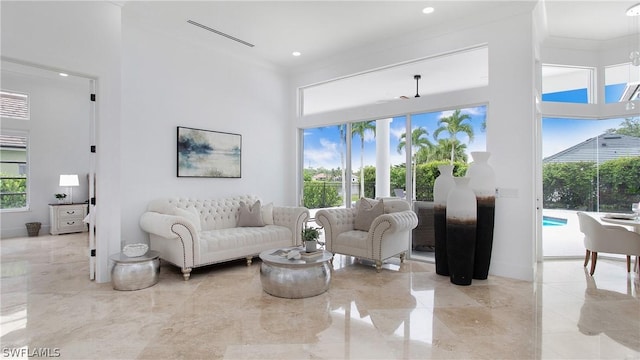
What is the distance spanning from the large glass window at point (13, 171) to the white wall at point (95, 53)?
509 centimetres

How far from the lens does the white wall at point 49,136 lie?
23.1 ft

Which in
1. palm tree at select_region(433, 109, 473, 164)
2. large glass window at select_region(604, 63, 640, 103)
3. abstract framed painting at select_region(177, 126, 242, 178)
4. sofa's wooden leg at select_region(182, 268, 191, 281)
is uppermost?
large glass window at select_region(604, 63, 640, 103)

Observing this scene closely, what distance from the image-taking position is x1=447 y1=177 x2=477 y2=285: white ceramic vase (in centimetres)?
378

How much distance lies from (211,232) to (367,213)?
2.34 m

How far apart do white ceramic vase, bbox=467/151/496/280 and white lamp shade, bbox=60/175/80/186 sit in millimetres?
8341

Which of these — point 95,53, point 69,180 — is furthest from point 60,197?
point 95,53

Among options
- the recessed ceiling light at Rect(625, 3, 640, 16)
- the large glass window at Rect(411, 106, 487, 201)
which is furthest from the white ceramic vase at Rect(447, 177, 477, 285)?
the recessed ceiling light at Rect(625, 3, 640, 16)

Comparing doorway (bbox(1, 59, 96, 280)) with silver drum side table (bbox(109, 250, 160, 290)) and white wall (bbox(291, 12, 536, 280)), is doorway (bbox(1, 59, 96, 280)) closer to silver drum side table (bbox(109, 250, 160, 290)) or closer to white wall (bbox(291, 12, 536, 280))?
silver drum side table (bbox(109, 250, 160, 290))

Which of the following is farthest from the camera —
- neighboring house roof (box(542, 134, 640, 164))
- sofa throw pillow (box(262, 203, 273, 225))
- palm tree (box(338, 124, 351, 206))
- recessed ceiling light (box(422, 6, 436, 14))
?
palm tree (box(338, 124, 351, 206))

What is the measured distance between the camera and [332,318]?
114 inches

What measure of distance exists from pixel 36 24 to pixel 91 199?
2.02 metres

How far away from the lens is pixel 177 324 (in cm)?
278

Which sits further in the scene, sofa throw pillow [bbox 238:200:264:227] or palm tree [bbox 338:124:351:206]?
palm tree [bbox 338:124:351:206]

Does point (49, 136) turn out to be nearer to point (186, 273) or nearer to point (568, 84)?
point (186, 273)
